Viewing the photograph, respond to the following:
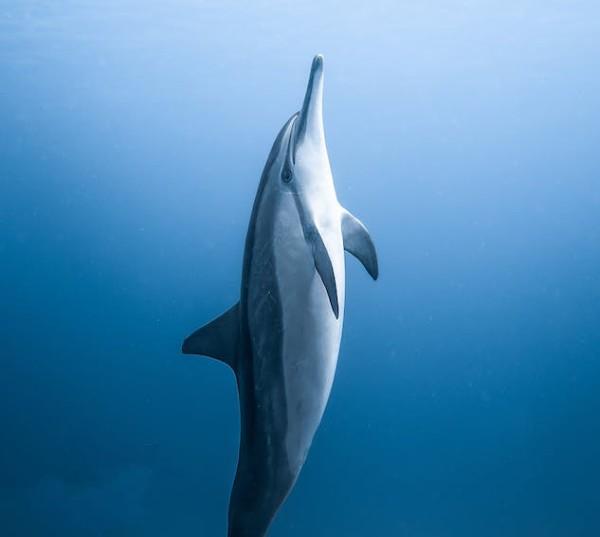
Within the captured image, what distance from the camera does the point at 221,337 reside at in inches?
134

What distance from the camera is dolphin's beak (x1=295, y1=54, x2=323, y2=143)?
115 inches

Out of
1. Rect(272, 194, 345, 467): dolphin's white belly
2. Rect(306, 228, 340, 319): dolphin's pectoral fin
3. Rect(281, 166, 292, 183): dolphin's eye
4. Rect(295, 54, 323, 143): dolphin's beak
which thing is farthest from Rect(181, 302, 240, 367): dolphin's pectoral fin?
Rect(295, 54, 323, 143): dolphin's beak

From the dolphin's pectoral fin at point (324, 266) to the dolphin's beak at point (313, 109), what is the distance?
0.46 metres

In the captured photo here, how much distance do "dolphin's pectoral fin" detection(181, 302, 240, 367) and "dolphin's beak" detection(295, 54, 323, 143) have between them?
0.89 m

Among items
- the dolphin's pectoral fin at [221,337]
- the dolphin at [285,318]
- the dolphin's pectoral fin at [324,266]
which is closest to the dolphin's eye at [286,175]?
the dolphin at [285,318]

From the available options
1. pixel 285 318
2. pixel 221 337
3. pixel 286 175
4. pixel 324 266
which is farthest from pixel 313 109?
pixel 221 337

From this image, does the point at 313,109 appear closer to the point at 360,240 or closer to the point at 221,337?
the point at 360,240

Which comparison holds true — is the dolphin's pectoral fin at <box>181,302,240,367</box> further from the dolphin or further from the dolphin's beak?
the dolphin's beak

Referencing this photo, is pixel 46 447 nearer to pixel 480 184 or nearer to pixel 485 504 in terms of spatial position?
pixel 485 504

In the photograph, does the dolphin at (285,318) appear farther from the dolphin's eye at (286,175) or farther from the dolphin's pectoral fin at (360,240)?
the dolphin's pectoral fin at (360,240)

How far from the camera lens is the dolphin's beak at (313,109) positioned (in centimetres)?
293

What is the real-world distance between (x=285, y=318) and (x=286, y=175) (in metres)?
0.67

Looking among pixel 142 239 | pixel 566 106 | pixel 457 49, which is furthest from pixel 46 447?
pixel 566 106

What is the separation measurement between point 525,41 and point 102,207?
21.1 metres
